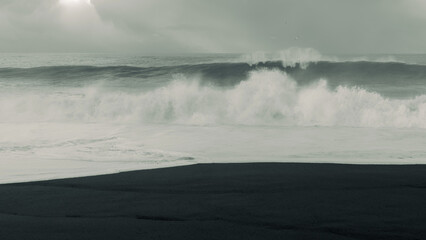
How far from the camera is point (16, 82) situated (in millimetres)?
22125

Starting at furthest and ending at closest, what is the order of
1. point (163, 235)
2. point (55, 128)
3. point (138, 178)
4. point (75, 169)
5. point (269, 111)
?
point (269, 111) → point (55, 128) → point (75, 169) → point (138, 178) → point (163, 235)

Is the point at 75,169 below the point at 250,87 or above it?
below

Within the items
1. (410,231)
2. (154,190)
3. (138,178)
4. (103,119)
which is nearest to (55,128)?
(103,119)

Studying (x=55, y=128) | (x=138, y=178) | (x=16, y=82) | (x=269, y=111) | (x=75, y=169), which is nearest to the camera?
(x=138, y=178)

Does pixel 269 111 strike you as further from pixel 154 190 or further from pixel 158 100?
pixel 154 190

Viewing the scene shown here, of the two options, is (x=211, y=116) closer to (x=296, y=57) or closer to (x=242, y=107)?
(x=242, y=107)

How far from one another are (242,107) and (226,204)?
9746 millimetres

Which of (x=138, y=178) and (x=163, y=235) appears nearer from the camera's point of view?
(x=163, y=235)

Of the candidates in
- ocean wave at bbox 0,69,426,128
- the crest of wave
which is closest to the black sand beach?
ocean wave at bbox 0,69,426,128

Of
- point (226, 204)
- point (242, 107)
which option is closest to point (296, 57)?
point (242, 107)

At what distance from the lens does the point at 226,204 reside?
4.15 meters

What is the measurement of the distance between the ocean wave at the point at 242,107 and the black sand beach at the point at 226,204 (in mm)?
6662

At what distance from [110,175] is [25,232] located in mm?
2056

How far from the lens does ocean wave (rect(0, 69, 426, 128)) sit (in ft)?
40.1
